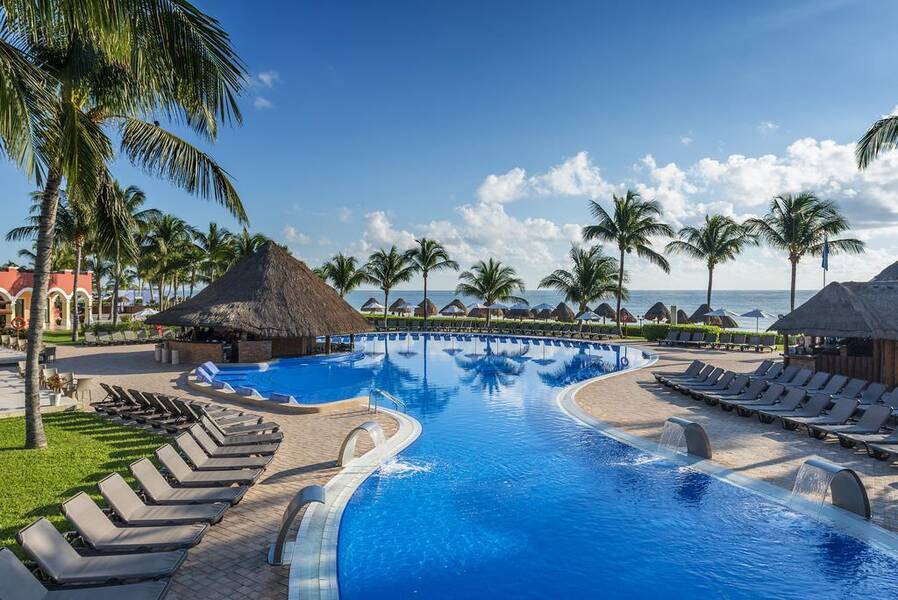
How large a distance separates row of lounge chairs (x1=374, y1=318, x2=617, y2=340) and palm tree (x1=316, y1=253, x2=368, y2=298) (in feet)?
11.6

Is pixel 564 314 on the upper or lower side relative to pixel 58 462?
upper

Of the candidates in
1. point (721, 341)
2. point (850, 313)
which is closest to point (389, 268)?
point (721, 341)

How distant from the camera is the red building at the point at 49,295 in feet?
109

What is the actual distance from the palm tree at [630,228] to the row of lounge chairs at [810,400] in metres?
17.7

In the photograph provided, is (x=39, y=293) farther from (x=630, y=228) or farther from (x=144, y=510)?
(x=630, y=228)

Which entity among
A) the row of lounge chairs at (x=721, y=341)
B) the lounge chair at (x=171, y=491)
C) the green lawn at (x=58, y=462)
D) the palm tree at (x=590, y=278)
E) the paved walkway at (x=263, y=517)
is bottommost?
the paved walkway at (x=263, y=517)

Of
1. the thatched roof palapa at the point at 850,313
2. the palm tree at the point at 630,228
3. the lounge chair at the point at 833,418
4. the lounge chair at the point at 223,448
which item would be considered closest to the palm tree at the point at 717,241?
the palm tree at the point at 630,228

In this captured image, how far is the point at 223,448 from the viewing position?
8.20 m

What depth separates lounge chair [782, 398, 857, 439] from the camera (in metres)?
10.5

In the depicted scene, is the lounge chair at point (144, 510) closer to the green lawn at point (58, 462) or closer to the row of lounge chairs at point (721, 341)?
the green lawn at point (58, 462)

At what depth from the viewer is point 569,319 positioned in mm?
42062

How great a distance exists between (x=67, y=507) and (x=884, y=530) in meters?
9.05

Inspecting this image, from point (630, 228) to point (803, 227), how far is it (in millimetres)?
9016

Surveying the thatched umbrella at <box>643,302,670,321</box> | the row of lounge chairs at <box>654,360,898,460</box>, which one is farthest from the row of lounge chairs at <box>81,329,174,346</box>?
the thatched umbrella at <box>643,302,670,321</box>
